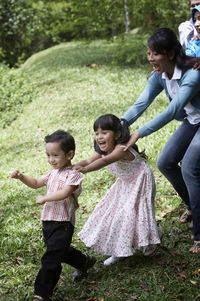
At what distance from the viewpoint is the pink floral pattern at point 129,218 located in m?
3.57

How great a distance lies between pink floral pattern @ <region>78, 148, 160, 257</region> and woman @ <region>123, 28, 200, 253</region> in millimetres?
341

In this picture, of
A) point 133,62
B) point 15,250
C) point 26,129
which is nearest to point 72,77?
point 133,62

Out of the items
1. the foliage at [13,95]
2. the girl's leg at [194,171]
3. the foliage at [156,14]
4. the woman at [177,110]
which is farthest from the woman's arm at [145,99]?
the foliage at [156,14]

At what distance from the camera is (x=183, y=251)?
3.90 metres

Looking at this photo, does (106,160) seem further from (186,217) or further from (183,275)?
(186,217)

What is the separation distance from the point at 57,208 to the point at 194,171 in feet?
4.02

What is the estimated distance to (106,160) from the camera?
10.6 feet

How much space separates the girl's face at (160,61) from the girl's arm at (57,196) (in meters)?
1.21

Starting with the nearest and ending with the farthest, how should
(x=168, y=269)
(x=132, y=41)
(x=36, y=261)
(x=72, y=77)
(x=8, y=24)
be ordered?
(x=168, y=269) → (x=36, y=261) → (x=72, y=77) → (x=132, y=41) → (x=8, y=24)

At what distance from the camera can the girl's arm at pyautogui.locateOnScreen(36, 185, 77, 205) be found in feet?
10.5

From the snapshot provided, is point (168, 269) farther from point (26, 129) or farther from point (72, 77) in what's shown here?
point (72, 77)

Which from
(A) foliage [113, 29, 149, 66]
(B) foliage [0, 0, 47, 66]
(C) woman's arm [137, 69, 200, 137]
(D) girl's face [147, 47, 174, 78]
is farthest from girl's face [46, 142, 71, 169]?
(B) foliage [0, 0, 47, 66]

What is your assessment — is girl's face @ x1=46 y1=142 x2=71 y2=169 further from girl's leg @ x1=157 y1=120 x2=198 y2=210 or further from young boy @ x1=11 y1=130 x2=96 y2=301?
girl's leg @ x1=157 y1=120 x2=198 y2=210

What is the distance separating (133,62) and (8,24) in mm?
8632
